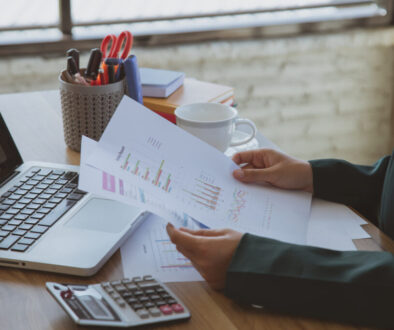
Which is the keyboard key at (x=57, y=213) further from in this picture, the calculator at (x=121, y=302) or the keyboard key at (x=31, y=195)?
the calculator at (x=121, y=302)

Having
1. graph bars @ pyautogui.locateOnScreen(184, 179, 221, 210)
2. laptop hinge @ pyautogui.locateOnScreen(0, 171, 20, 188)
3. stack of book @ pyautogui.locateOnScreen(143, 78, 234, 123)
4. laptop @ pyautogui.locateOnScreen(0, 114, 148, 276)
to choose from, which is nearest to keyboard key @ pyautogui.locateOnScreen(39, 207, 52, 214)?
laptop @ pyautogui.locateOnScreen(0, 114, 148, 276)

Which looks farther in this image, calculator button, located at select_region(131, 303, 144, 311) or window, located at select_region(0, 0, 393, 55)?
window, located at select_region(0, 0, 393, 55)

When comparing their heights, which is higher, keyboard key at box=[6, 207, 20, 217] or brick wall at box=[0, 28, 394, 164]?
keyboard key at box=[6, 207, 20, 217]

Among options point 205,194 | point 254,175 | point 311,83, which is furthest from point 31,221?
point 311,83

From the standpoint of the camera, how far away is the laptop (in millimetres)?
775

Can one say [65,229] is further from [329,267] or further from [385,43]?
[385,43]

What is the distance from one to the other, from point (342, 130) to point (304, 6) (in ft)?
1.91

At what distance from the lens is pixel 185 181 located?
2.93 feet

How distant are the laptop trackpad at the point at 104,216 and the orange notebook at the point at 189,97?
1.24ft

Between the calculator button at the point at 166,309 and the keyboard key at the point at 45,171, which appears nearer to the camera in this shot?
the calculator button at the point at 166,309

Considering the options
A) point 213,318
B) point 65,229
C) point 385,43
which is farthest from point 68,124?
point 385,43

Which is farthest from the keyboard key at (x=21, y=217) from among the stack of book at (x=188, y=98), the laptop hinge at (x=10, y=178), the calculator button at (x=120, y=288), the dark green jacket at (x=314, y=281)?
the stack of book at (x=188, y=98)

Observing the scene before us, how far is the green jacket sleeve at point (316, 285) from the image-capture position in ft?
2.28

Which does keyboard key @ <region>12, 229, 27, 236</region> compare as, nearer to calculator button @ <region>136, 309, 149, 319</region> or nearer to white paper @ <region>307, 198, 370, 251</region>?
calculator button @ <region>136, 309, 149, 319</region>
